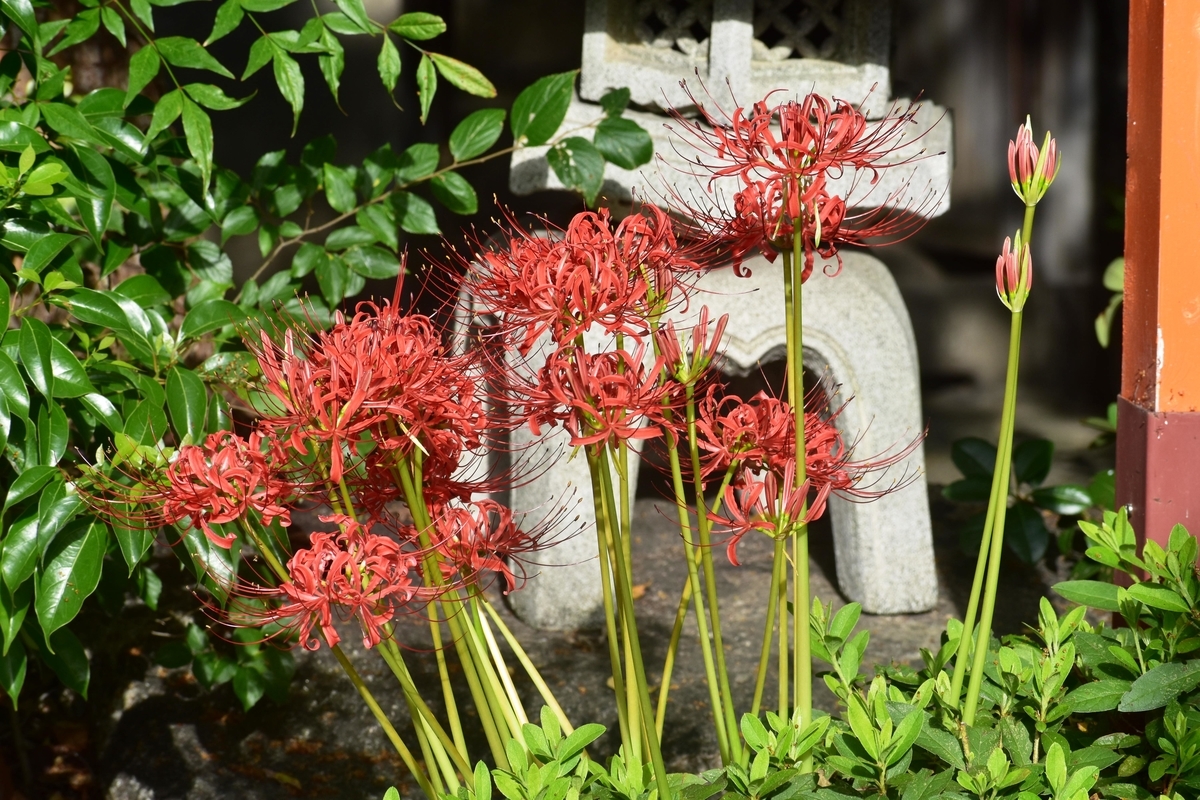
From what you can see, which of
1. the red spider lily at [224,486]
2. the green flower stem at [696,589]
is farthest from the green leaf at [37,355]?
the green flower stem at [696,589]

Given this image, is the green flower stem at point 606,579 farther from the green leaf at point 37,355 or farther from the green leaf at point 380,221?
the green leaf at point 380,221

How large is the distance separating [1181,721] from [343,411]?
824 millimetres

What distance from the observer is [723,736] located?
1.05 meters

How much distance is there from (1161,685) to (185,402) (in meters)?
1.09

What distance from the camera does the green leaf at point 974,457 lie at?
256cm

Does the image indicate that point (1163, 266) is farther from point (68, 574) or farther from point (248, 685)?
point (248, 685)

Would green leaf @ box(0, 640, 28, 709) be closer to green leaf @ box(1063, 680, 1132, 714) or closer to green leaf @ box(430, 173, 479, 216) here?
green leaf @ box(430, 173, 479, 216)

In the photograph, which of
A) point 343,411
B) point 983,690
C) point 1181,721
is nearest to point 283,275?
point 343,411

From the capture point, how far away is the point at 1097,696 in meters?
1.09

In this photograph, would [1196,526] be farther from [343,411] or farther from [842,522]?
[343,411]

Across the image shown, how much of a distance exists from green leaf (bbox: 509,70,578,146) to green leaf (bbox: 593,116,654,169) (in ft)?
0.31

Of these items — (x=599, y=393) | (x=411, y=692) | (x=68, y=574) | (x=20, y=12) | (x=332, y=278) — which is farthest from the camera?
(x=332, y=278)

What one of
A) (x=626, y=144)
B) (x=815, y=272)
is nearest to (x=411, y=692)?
(x=626, y=144)

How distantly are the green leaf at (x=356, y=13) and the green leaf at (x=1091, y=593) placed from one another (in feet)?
3.62
